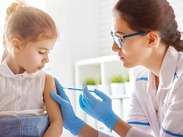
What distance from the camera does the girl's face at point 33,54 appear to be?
138 centimetres

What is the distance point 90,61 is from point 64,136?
790 mm

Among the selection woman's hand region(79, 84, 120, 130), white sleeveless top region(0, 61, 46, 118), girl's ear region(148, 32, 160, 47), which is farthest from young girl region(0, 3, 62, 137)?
girl's ear region(148, 32, 160, 47)

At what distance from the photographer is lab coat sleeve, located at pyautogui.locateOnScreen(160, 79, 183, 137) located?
1.39 meters

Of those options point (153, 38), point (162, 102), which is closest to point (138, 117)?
point (162, 102)

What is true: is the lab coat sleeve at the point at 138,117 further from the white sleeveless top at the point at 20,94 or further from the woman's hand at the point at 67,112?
the white sleeveless top at the point at 20,94

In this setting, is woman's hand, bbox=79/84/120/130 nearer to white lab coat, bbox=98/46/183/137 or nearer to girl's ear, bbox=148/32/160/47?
white lab coat, bbox=98/46/183/137

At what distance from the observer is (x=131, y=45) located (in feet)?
5.08

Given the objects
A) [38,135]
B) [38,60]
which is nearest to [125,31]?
[38,60]

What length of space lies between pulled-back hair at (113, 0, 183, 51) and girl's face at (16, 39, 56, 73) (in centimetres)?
39

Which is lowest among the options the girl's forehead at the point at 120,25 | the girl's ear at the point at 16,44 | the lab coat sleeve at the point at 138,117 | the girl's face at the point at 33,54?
the lab coat sleeve at the point at 138,117

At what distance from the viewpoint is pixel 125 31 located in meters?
1.54

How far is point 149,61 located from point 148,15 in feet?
0.78

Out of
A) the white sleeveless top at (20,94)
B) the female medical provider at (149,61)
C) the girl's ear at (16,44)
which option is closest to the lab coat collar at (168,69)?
the female medical provider at (149,61)

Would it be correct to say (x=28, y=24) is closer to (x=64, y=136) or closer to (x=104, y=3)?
(x=64, y=136)
